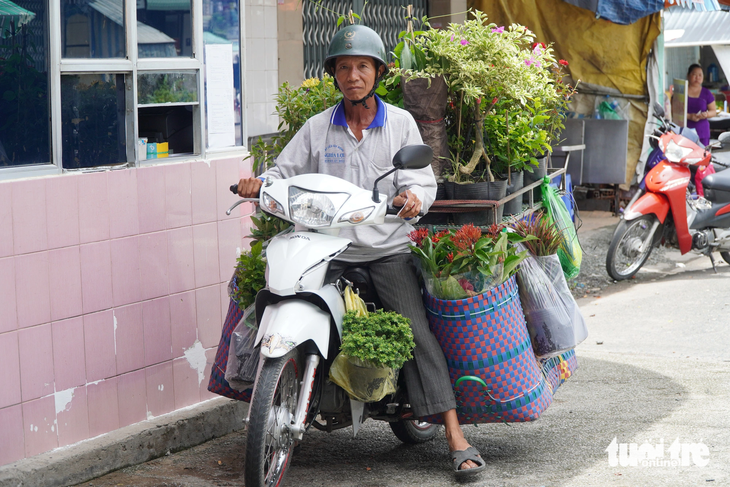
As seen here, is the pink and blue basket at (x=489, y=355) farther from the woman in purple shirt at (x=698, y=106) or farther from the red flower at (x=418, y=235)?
the woman in purple shirt at (x=698, y=106)

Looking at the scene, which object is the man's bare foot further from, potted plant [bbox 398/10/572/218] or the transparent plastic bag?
potted plant [bbox 398/10/572/218]

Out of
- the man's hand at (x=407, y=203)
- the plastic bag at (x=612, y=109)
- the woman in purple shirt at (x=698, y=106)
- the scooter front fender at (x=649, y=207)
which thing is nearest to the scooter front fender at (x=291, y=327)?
the man's hand at (x=407, y=203)

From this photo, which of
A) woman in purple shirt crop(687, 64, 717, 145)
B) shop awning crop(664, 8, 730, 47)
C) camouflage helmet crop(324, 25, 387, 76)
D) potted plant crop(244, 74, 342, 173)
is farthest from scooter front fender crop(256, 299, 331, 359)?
shop awning crop(664, 8, 730, 47)

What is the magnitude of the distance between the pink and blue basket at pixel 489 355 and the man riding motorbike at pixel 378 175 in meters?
0.07

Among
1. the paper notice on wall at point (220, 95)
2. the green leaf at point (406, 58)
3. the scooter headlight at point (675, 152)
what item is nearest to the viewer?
the green leaf at point (406, 58)

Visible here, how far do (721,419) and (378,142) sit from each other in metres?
2.43

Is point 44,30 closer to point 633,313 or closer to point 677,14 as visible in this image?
point 633,313

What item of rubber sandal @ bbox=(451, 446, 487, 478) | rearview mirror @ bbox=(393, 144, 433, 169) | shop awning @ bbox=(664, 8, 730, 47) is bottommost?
rubber sandal @ bbox=(451, 446, 487, 478)

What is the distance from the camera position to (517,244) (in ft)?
13.5

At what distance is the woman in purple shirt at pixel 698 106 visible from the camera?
37.0 feet

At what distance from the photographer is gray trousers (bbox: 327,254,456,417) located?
3.70 metres

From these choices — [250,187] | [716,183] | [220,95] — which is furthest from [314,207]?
[716,183]

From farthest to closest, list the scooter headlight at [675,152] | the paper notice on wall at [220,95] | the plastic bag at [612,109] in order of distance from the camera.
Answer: the plastic bag at [612,109] < the scooter headlight at [675,152] < the paper notice on wall at [220,95]

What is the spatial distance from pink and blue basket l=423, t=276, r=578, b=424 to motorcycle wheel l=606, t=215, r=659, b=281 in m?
4.46
